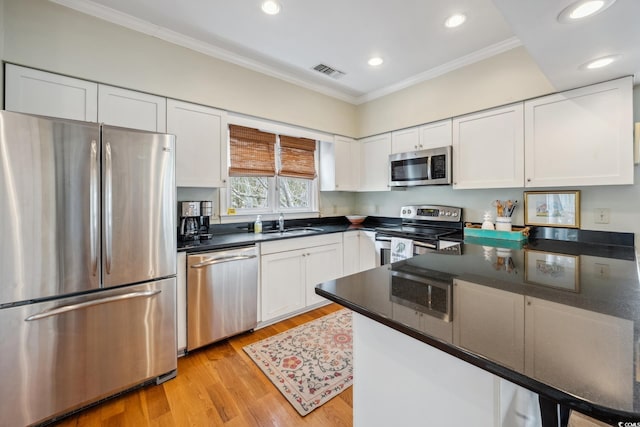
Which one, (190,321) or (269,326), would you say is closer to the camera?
(190,321)

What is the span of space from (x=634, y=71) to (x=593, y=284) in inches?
69.1

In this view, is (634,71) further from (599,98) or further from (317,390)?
(317,390)

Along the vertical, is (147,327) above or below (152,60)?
below

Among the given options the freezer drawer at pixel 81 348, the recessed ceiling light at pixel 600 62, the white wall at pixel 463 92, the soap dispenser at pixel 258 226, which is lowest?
the freezer drawer at pixel 81 348

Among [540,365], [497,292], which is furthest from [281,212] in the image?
[540,365]

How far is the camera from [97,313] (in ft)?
5.53

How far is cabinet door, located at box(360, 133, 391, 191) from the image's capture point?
3.56m

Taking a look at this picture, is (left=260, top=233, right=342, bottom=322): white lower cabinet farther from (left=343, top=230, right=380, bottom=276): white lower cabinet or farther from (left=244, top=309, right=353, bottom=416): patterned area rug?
(left=244, top=309, right=353, bottom=416): patterned area rug

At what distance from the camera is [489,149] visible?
8.70 ft

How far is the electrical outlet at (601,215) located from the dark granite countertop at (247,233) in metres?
1.91

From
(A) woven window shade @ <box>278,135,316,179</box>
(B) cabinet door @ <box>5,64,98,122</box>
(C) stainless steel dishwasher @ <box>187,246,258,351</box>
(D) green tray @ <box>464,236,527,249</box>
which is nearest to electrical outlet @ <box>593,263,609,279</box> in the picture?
(D) green tray @ <box>464,236,527,249</box>

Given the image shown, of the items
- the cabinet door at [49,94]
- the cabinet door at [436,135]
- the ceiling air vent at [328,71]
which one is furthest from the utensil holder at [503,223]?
the cabinet door at [49,94]

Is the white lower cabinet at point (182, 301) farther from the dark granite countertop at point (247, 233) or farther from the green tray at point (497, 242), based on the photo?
the green tray at point (497, 242)

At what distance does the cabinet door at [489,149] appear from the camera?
2482mm
